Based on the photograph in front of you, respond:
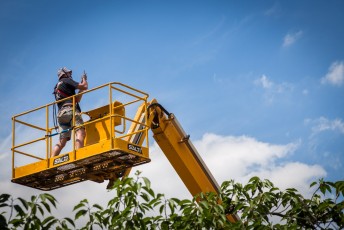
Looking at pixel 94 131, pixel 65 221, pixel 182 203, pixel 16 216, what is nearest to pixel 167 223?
pixel 182 203

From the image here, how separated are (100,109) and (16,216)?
6.27m

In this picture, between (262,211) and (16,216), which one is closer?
(16,216)

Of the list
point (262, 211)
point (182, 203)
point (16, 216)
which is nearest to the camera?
point (16, 216)

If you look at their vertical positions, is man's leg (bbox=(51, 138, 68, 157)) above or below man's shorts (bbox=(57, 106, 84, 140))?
below

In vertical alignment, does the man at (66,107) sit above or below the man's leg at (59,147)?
above

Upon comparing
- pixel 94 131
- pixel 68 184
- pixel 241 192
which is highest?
pixel 94 131

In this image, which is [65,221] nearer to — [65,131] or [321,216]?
[321,216]

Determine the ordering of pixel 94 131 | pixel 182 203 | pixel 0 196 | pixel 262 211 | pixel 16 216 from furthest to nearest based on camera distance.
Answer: pixel 94 131, pixel 262 211, pixel 182 203, pixel 16 216, pixel 0 196

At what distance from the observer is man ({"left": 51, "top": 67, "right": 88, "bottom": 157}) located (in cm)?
1394

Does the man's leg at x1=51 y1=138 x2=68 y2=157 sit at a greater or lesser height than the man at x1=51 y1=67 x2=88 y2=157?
lesser

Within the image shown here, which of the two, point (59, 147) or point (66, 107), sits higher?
point (66, 107)

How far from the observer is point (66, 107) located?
14273 mm

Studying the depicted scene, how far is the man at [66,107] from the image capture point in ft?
45.7

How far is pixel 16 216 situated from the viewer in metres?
7.85
